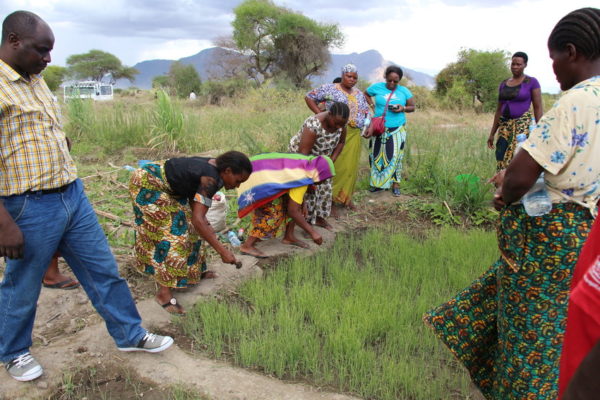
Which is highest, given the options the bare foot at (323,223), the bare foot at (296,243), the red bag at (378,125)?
the red bag at (378,125)

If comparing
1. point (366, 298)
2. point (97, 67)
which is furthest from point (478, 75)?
point (97, 67)

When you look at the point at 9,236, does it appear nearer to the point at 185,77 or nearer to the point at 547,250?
the point at 547,250

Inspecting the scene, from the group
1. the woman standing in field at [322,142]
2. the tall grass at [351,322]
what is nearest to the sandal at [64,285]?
the tall grass at [351,322]

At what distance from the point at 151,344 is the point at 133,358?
15cm

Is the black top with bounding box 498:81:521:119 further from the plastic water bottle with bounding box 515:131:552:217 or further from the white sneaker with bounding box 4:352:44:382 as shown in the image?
the white sneaker with bounding box 4:352:44:382

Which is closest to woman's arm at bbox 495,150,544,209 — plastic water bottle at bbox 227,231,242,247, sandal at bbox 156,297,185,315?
sandal at bbox 156,297,185,315

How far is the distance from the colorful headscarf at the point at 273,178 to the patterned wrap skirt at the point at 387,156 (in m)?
1.89

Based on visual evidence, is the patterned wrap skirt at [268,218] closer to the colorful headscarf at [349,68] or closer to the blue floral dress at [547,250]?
the colorful headscarf at [349,68]

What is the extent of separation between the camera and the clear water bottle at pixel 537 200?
1.73 meters

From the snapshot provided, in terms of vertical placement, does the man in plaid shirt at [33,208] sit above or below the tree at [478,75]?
below

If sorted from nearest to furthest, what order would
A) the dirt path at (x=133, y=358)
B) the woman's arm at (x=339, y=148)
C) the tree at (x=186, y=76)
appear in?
the dirt path at (x=133, y=358) < the woman's arm at (x=339, y=148) < the tree at (x=186, y=76)

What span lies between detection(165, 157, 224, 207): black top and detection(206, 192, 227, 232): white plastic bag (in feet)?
4.94

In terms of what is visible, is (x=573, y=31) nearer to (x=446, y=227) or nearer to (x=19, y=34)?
(x=19, y=34)

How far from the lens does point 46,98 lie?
2.24 m
